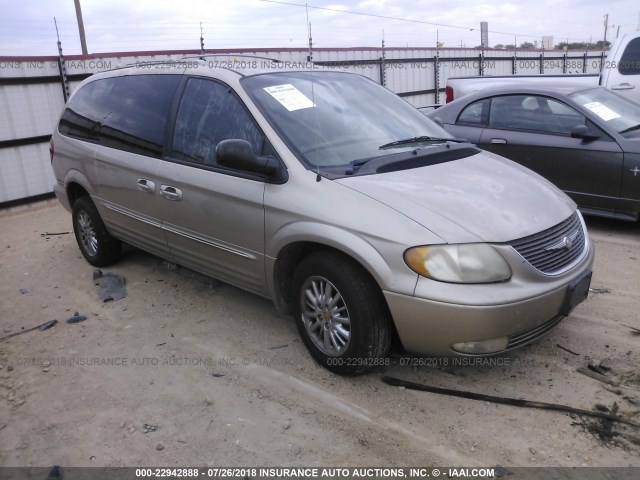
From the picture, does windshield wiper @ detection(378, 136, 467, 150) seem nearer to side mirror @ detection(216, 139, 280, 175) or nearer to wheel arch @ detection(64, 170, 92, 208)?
side mirror @ detection(216, 139, 280, 175)

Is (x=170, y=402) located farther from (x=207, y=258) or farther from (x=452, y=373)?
(x=452, y=373)

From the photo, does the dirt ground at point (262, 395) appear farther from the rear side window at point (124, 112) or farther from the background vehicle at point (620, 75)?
the background vehicle at point (620, 75)

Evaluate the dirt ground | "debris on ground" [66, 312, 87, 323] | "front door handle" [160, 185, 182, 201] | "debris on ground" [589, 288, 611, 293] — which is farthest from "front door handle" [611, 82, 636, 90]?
"debris on ground" [66, 312, 87, 323]

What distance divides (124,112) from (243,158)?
188 cm

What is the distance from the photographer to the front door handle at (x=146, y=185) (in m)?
4.26

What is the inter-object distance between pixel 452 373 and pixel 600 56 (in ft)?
72.5

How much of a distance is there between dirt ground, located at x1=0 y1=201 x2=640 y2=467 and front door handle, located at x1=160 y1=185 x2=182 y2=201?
932mm

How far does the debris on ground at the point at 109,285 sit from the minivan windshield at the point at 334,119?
2217 millimetres

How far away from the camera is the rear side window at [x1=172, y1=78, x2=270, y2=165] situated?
3.69 meters

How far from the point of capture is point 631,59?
835 cm

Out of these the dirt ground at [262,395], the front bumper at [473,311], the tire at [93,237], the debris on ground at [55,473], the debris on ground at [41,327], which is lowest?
the debris on ground at [41,327]

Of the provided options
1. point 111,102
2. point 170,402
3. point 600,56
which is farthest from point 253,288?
point 600,56

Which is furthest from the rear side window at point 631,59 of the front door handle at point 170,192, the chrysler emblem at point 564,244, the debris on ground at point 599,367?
the front door handle at point 170,192

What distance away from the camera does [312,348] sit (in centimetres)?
347
